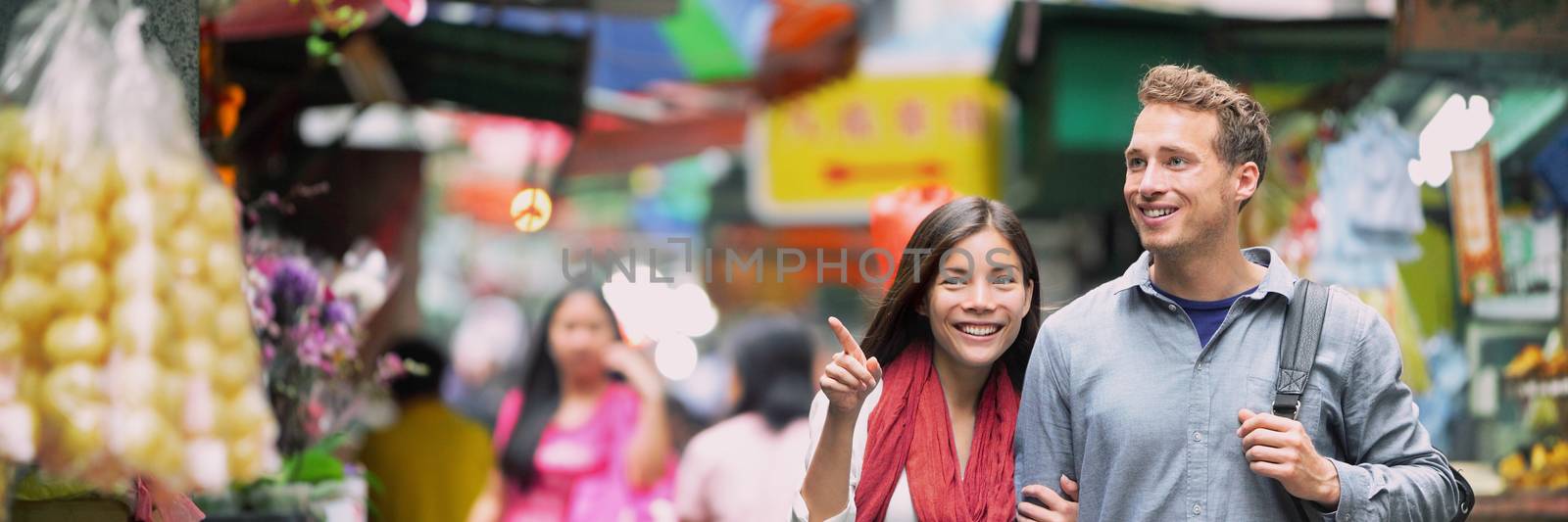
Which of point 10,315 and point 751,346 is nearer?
point 10,315

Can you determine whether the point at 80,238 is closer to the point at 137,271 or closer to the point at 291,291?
the point at 137,271

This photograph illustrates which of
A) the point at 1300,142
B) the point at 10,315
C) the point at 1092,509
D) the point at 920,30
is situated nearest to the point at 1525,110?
the point at 1300,142

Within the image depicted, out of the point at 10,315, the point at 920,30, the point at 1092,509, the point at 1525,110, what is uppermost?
the point at 920,30

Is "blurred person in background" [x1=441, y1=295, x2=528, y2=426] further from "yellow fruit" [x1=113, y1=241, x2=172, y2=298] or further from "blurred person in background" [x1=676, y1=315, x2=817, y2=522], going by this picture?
"yellow fruit" [x1=113, y1=241, x2=172, y2=298]

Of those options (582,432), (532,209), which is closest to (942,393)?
(582,432)

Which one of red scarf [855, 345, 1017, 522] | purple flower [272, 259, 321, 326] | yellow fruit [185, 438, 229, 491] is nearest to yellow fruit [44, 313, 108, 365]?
yellow fruit [185, 438, 229, 491]

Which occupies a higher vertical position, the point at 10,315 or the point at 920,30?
the point at 920,30

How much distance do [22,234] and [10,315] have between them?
0.12m

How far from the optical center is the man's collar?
2.77 meters

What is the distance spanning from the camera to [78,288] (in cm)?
234

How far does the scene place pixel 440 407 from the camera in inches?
252

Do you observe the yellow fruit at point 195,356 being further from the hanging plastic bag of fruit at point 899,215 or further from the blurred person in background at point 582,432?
the blurred person in background at point 582,432

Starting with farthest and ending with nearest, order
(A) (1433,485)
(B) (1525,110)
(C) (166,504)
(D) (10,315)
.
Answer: (B) (1525,110) < (C) (166,504) < (A) (1433,485) < (D) (10,315)

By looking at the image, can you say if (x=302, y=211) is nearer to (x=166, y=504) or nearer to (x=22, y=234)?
(x=166, y=504)
